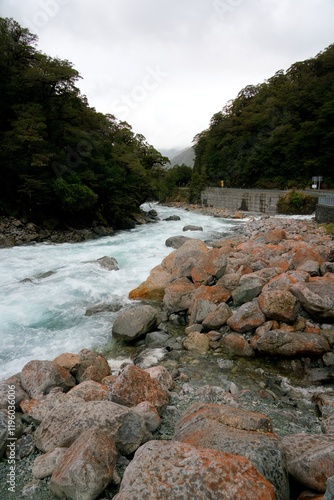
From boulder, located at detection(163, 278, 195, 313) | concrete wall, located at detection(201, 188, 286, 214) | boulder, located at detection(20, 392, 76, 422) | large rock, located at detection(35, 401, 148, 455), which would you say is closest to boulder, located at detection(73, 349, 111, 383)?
boulder, located at detection(20, 392, 76, 422)

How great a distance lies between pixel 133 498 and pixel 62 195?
1901 centimetres

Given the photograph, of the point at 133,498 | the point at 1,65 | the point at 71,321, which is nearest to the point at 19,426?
the point at 133,498

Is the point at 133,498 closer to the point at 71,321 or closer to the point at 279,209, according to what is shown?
the point at 71,321

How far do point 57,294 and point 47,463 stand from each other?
6672mm

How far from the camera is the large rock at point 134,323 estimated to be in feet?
20.4

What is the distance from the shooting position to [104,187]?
22.9 meters

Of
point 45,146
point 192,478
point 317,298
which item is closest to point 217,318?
point 317,298

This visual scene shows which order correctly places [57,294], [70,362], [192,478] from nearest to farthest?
1. [192,478]
2. [70,362]
3. [57,294]

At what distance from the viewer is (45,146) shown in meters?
18.9

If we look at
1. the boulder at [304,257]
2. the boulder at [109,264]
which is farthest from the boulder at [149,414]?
the boulder at [109,264]

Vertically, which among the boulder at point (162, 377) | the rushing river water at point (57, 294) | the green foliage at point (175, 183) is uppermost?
the green foliage at point (175, 183)

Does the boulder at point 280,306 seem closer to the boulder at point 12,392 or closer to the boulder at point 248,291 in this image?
the boulder at point 248,291

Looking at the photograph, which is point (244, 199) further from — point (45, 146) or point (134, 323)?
point (134, 323)

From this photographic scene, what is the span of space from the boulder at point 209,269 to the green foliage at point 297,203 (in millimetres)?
21516
